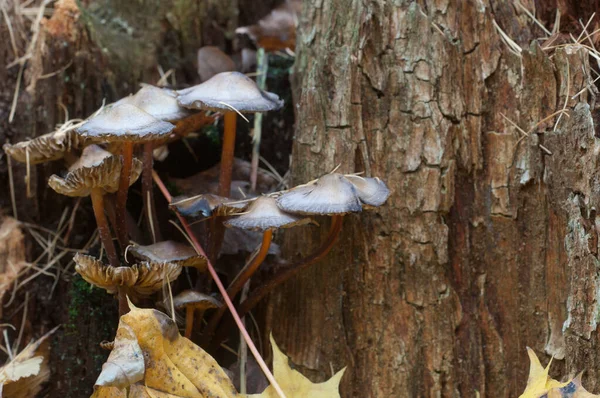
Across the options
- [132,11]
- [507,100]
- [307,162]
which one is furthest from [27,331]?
[507,100]

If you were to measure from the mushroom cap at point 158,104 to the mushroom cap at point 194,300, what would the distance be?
2.03 ft

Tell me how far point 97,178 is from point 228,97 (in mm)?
528

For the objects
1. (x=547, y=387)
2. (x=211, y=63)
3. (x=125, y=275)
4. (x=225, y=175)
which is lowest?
(x=547, y=387)

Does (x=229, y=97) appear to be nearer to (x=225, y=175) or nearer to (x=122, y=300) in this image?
(x=225, y=175)

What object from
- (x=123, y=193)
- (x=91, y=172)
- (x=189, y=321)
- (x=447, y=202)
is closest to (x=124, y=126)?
(x=91, y=172)

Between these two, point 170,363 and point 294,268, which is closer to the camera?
point 170,363

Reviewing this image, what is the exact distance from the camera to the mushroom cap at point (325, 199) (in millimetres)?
1920

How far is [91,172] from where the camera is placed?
209 cm

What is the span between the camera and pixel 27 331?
2602 millimetres

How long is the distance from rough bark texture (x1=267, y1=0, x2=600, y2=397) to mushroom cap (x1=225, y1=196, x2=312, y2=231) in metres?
0.40

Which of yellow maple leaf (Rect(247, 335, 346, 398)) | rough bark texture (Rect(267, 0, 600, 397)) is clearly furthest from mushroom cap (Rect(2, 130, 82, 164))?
yellow maple leaf (Rect(247, 335, 346, 398))

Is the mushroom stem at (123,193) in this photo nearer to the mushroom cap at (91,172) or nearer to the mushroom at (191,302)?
the mushroom cap at (91,172)

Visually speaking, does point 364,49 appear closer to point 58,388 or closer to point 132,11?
point 132,11

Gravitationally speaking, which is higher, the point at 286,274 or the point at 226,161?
the point at 226,161
